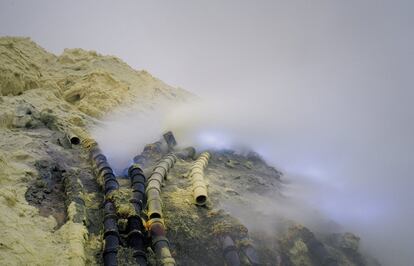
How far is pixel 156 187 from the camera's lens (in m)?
10.4

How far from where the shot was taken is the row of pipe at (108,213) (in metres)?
6.76

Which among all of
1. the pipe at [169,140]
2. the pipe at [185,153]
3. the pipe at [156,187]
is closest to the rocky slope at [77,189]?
the pipe at [156,187]

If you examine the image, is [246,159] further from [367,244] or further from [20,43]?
[20,43]

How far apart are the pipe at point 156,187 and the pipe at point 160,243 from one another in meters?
0.42

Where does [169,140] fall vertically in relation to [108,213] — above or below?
above

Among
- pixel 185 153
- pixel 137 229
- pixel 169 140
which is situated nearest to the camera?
pixel 137 229

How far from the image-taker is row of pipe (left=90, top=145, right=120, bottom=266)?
266 inches

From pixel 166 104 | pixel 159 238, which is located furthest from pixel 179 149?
pixel 159 238

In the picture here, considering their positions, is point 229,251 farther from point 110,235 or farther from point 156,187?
point 110,235

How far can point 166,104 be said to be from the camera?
23.3 meters

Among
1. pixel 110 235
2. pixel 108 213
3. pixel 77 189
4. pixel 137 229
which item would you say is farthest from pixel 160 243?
pixel 77 189

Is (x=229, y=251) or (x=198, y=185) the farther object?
(x=198, y=185)

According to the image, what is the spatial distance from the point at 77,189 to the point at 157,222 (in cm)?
206

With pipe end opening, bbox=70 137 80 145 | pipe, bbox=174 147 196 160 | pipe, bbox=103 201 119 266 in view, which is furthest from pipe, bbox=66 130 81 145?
pipe, bbox=174 147 196 160
